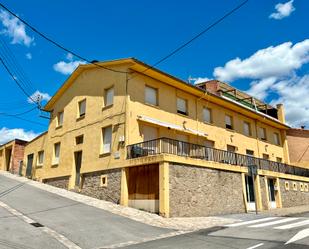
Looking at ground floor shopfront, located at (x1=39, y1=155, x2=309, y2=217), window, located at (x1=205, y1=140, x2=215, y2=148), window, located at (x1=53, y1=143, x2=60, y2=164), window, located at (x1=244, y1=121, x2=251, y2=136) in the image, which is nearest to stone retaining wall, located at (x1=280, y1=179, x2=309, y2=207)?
ground floor shopfront, located at (x1=39, y1=155, x2=309, y2=217)

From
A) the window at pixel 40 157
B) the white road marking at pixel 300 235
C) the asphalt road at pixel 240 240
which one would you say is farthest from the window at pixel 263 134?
the white road marking at pixel 300 235

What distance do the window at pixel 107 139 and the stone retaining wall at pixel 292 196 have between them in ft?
41.2

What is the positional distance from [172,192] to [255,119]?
51.6ft

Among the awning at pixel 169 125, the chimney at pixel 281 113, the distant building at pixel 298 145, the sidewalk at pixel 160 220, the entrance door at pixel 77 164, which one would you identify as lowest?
the sidewalk at pixel 160 220

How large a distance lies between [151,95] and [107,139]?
3.60 meters

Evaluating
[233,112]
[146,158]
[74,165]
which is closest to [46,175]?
[74,165]

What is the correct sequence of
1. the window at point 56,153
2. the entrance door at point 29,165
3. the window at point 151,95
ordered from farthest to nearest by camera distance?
the entrance door at point 29,165 < the window at point 56,153 < the window at point 151,95

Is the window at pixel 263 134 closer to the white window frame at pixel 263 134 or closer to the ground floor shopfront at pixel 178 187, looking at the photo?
the white window frame at pixel 263 134

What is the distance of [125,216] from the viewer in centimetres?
1232

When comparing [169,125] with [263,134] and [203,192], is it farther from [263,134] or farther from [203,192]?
[263,134]

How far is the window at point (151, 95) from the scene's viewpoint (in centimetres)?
1804

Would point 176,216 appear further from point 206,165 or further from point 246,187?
point 246,187

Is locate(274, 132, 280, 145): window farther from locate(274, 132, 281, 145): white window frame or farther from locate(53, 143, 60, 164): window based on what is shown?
locate(53, 143, 60, 164): window

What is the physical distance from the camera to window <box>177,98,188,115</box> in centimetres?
1980
